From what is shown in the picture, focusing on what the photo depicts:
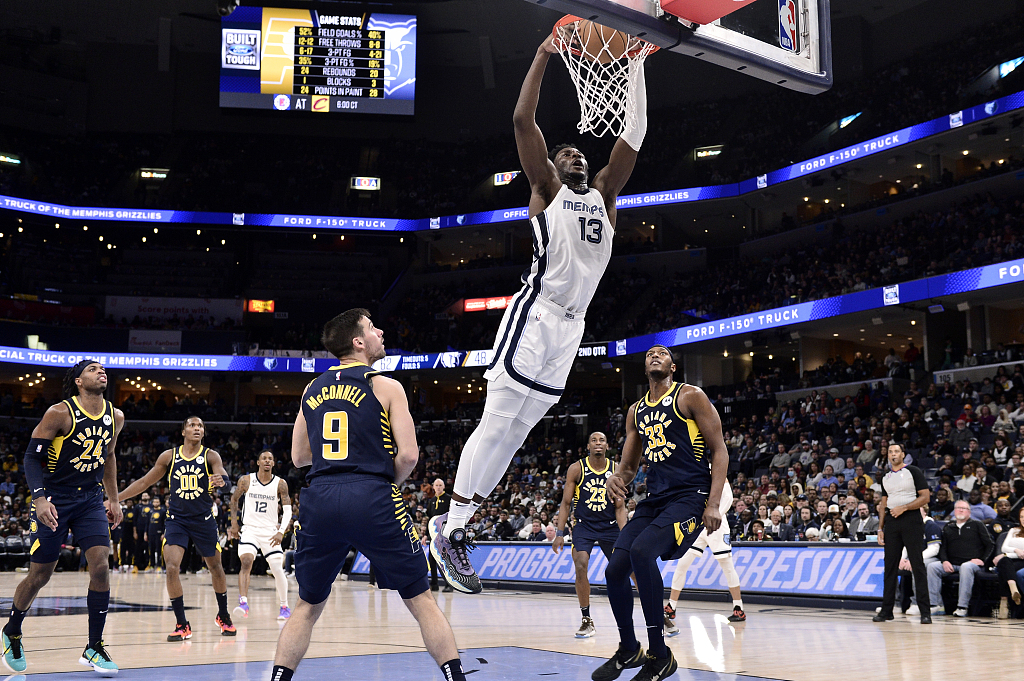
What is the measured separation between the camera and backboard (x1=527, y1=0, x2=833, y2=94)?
5.25 m

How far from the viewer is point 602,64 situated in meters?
5.78

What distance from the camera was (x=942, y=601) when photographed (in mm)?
12539

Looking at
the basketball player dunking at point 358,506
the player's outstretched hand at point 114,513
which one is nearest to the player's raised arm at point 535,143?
the basketball player dunking at point 358,506

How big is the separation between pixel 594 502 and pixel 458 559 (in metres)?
5.71

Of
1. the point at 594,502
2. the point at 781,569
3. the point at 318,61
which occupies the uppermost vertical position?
the point at 318,61

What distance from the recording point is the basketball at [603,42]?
18.4 ft

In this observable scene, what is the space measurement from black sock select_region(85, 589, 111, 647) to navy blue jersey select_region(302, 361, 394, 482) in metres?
3.79

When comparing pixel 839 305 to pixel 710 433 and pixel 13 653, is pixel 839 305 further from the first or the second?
pixel 13 653

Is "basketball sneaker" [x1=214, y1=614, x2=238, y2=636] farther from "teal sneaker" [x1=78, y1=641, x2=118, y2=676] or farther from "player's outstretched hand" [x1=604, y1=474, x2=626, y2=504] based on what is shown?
"player's outstretched hand" [x1=604, y1=474, x2=626, y2=504]

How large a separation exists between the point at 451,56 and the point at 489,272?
10872mm

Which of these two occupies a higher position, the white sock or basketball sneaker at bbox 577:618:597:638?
the white sock

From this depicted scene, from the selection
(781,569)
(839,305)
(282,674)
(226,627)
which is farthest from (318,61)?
(282,674)

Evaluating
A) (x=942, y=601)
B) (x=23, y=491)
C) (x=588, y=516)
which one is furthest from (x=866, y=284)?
(x=23, y=491)

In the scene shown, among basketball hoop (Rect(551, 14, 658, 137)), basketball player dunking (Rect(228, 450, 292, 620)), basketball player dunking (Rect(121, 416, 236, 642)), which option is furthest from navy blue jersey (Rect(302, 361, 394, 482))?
basketball player dunking (Rect(228, 450, 292, 620))
